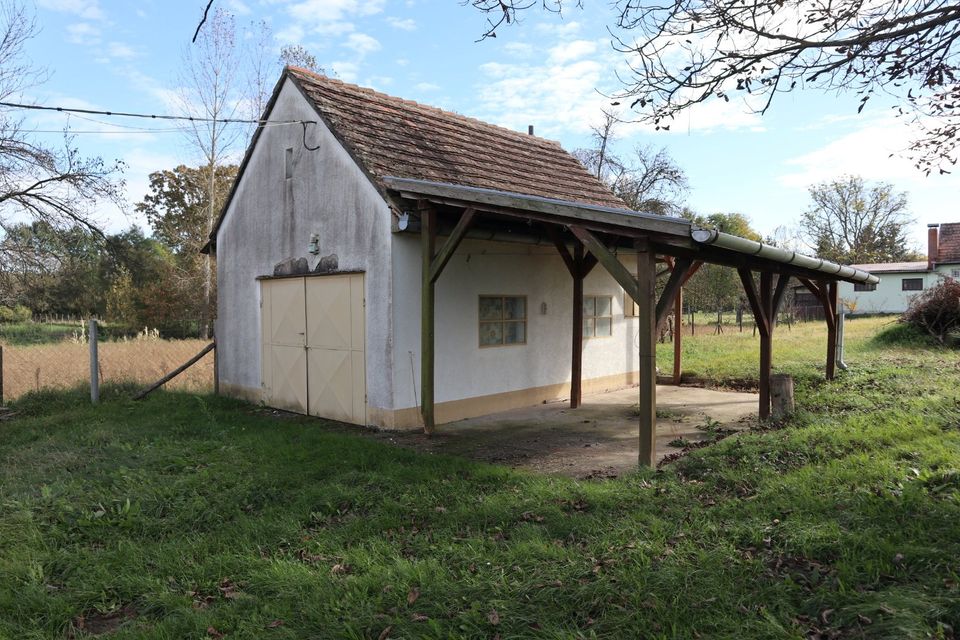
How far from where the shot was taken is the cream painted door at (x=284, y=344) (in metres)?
10.6

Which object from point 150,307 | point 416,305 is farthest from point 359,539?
point 150,307

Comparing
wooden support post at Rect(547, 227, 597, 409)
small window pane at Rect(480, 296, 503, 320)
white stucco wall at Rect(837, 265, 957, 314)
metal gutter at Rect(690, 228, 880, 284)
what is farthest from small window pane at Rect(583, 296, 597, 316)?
white stucco wall at Rect(837, 265, 957, 314)

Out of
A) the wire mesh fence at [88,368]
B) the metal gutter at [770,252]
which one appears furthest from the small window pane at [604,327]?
the wire mesh fence at [88,368]

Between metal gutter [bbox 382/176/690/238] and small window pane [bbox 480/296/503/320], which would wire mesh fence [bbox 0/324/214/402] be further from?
metal gutter [bbox 382/176/690/238]

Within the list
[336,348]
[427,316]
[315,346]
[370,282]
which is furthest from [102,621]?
[315,346]

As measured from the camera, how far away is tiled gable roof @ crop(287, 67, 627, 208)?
962cm

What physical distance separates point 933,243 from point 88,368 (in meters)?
42.4

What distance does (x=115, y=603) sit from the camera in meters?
4.06

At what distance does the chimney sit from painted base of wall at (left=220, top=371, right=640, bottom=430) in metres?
33.2

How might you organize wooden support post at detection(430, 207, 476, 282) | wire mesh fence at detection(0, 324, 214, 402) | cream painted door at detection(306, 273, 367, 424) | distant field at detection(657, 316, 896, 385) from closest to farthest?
wooden support post at detection(430, 207, 476, 282), cream painted door at detection(306, 273, 367, 424), wire mesh fence at detection(0, 324, 214, 402), distant field at detection(657, 316, 896, 385)

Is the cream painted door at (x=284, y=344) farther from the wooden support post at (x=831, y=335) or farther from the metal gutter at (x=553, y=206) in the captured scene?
the wooden support post at (x=831, y=335)

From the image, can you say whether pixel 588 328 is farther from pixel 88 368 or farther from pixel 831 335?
pixel 88 368

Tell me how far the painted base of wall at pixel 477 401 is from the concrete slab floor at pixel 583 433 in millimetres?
166

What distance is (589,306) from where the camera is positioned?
12.4m
